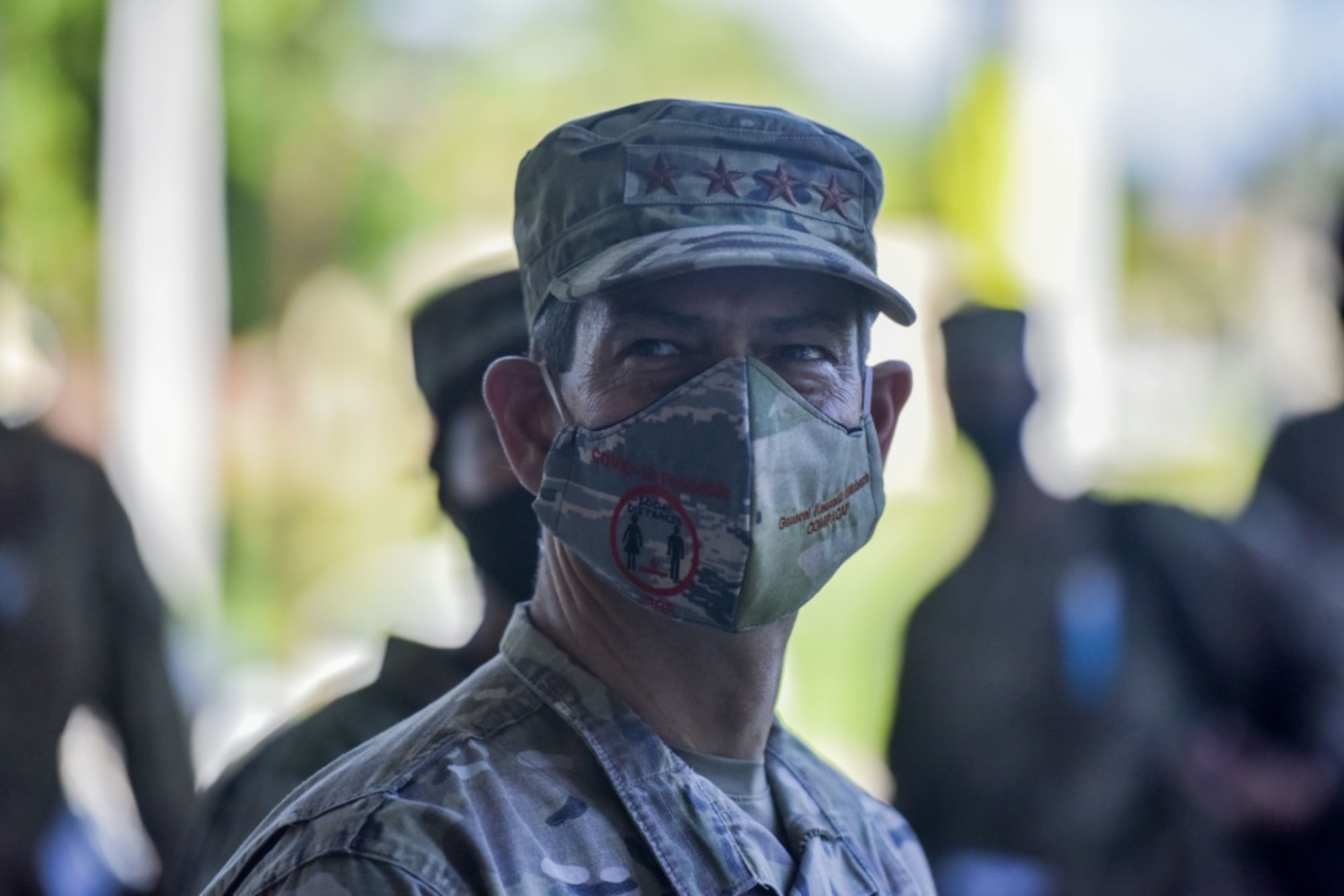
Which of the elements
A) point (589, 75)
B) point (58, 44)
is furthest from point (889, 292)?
point (58, 44)

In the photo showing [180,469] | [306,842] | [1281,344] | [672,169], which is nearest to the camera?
Result: [306,842]

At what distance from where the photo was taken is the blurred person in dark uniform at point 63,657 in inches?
A: 102

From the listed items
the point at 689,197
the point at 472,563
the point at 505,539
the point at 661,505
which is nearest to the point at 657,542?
the point at 661,505

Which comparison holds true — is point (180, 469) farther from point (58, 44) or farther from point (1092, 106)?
point (1092, 106)

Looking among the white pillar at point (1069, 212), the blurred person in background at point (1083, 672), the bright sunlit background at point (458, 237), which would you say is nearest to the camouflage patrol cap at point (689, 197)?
the bright sunlit background at point (458, 237)

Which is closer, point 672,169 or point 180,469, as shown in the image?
point 672,169

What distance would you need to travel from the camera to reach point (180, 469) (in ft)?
11.8

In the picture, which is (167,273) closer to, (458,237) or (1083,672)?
(458,237)

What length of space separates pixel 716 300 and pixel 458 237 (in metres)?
1.22

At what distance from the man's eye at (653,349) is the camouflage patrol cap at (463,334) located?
14.6 inches

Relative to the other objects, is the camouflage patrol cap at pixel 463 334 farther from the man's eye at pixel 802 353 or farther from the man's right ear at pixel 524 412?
the man's eye at pixel 802 353

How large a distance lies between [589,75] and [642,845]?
5.44ft

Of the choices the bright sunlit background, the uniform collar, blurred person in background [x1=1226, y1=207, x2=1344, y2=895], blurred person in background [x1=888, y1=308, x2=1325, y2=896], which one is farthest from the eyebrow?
blurred person in background [x1=1226, y1=207, x2=1344, y2=895]

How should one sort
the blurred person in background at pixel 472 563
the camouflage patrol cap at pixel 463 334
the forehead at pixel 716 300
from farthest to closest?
1. the camouflage patrol cap at pixel 463 334
2. the blurred person in background at pixel 472 563
3. the forehead at pixel 716 300
